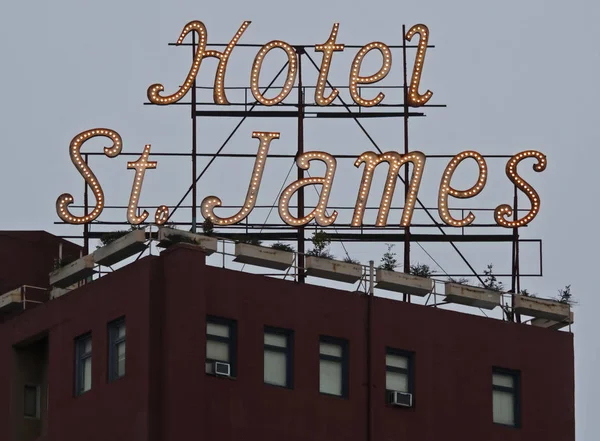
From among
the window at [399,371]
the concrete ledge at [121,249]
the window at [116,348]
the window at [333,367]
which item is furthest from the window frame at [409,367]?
the window at [116,348]

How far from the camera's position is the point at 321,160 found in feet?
299

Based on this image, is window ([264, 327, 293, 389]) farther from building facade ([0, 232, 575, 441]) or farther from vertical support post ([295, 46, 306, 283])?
vertical support post ([295, 46, 306, 283])

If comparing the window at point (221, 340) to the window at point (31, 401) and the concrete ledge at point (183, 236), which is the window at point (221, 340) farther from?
the window at point (31, 401)

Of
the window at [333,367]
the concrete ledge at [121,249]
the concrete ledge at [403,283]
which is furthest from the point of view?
the concrete ledge at [403,283]

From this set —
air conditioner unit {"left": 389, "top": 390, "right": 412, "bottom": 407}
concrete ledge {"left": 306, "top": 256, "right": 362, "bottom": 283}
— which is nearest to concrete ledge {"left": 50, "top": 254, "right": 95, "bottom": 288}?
concrete ledge {"left": 306, "top": 256, "right": 362, "bottom": 283}

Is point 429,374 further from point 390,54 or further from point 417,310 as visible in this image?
point 390,54

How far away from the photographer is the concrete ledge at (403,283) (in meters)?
85.2

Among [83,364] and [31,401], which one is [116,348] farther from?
[31,401]

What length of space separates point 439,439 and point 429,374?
236 centimetres

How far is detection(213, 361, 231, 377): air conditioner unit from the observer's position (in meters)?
79.6

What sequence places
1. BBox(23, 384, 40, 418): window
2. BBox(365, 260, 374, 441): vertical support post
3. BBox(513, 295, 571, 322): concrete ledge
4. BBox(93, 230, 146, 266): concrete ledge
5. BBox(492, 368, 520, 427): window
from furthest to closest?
BBox(513, 295, 571, 322): concrete ledge, BBox(23, 384, 40, 418): window, BBox(492, 368, 520, 427): window, BBox(365, 260, 374, 441): vertical support post, BBox(93, 230, 146, 266): concrete ledge

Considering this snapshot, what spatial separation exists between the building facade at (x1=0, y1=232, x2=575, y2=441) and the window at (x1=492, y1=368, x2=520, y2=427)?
0.05m

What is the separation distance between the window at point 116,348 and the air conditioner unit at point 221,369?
3.19 meters

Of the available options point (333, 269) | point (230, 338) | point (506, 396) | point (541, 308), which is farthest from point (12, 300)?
point (541, 308)
